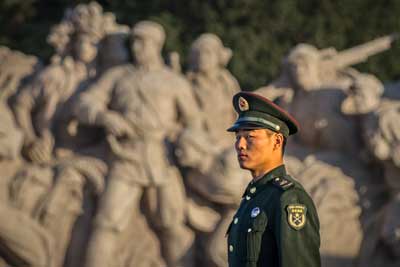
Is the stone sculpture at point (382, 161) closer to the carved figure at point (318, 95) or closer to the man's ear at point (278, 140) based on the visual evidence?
the carved figure at point (318, 95)

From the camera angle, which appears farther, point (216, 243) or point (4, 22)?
point (4, 22)

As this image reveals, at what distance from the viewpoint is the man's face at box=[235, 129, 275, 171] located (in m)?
4.73

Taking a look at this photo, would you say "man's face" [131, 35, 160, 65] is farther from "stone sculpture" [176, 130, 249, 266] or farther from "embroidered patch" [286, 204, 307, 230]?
"embroidered patch" [286, 204, 307, 230]

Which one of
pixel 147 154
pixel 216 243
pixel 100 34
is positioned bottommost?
pixel 216 243

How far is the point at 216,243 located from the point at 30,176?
166cm

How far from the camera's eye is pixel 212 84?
11.2 m

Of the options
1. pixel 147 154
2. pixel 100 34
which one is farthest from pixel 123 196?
pixel 100 34

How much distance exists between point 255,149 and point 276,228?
0.33 metres

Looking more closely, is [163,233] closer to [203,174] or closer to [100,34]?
[203,174]

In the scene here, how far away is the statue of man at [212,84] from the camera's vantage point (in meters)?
11.1

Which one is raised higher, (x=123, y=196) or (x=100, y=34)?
(x=100, y=34)

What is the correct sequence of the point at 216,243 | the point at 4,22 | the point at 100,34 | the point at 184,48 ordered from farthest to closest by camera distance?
the point at 4,22 → the point at 184,48 → the point at 100,34 → the point at 216,243

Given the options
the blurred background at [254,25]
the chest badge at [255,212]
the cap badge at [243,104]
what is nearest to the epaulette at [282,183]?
the chest badge at [255,212]

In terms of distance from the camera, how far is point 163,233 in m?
10.8
